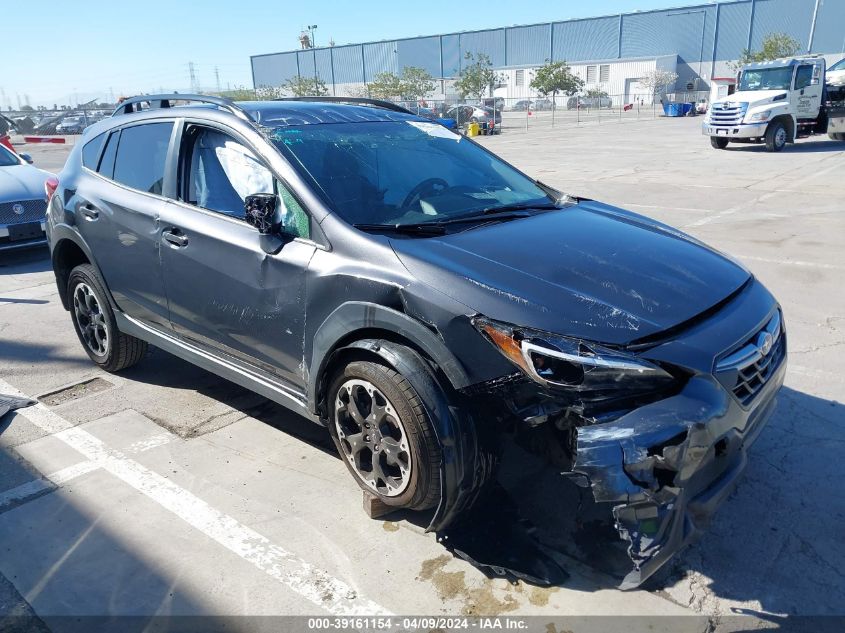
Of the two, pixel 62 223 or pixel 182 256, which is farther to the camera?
pixel 62 223

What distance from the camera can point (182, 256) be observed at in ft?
12.5

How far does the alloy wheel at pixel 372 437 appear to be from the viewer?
295 centimetres

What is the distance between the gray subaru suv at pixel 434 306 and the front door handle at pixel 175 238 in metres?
0.01

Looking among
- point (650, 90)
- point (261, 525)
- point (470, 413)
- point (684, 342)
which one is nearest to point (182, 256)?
point (261, 525)

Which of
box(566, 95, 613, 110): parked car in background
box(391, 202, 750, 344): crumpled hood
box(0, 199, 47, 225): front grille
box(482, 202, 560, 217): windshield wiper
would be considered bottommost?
box(566, 95, 613, 110): parked car in background

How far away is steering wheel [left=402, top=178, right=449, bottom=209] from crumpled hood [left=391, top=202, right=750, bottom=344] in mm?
440

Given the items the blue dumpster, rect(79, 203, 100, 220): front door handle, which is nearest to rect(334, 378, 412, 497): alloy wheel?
rect(79, 203, 100, 220): front door handle

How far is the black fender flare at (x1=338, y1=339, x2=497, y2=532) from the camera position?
271 cm

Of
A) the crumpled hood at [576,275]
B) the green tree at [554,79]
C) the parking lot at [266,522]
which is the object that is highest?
the green tree at [554,79]

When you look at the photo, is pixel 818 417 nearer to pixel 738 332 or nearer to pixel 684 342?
pixel 738 332

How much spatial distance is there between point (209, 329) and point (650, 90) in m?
68.5

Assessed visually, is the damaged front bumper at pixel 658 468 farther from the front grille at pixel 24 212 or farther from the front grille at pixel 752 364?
the front grille at pixel 24 212

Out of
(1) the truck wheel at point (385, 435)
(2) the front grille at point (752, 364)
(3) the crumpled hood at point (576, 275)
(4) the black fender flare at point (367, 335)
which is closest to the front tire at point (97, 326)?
(4) the black fender flare at point (367, 335)

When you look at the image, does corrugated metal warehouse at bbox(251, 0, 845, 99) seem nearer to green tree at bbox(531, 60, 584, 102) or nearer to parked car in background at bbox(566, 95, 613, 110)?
parked car in background at bbox(566, 95, 613, 110)
